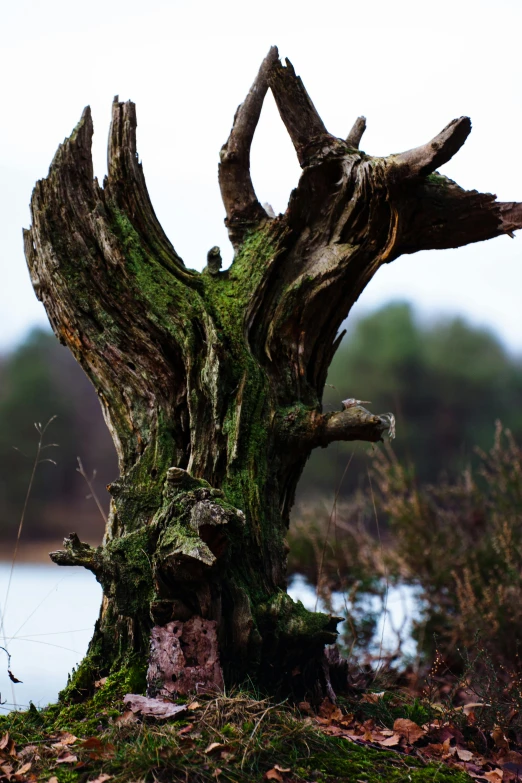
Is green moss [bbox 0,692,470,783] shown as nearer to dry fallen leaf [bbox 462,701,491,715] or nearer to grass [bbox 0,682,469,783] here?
grass [bbox 0,682,469,783]

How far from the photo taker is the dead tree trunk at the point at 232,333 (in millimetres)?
3096

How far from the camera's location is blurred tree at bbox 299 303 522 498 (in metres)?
21.7

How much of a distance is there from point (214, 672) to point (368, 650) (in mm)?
4944

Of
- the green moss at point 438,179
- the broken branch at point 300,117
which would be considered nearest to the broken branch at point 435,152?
the green moss at point 438,179

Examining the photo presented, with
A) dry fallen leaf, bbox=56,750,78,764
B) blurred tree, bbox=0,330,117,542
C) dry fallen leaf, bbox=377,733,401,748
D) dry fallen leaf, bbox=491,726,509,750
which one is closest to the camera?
dry fallen leaf, bbox=56,750,78,764

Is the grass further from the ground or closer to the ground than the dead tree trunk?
closer to the ground

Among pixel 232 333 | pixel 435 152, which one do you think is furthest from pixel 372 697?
pixel 435 152

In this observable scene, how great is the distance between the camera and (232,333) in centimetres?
374

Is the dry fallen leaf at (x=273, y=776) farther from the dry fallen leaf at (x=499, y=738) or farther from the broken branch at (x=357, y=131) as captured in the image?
the broken branch at (x=357, y=131)

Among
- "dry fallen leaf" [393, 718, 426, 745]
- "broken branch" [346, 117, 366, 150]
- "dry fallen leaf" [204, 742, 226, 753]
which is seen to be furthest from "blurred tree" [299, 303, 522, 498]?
"dry fallen leaf" [204, 742, 226, 753]

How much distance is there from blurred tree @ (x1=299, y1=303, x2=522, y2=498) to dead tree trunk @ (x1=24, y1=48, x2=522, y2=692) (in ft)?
57.1

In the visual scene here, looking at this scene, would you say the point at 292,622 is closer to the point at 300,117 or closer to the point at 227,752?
the point at 227,752

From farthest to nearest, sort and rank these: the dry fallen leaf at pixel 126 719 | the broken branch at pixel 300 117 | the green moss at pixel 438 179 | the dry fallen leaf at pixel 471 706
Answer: the broken branch at pixel 300 117 < the green moss at pixel 438 179 < the dry fallen leaf at pixel 471 706 < the dry fallen leaf at pixel 126 719

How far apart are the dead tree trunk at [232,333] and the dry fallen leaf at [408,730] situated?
46 cm
